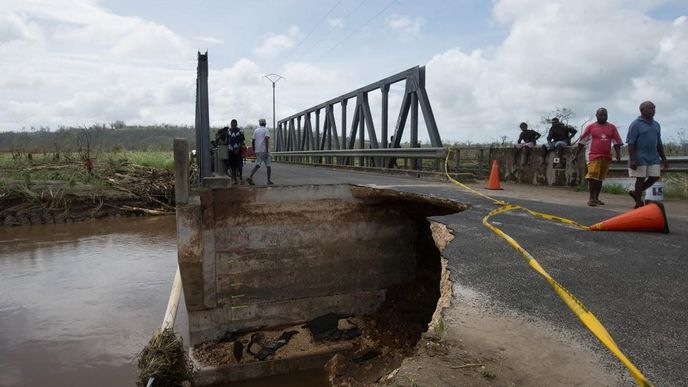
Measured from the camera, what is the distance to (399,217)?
321 inches

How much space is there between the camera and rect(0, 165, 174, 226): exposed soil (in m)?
15.8

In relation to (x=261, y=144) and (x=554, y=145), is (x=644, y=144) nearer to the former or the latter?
(x=554, y=145)

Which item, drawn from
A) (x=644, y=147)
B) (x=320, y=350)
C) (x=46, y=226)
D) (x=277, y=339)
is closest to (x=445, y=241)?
(x=320, y=350)

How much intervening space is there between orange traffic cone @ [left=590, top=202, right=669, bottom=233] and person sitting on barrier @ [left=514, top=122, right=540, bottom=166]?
544cm

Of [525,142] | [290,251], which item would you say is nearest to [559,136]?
[525,142]

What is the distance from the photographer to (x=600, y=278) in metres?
3.80

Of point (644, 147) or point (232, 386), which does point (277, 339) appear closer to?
point (232, 386)

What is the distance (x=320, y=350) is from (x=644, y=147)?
547 centimetres

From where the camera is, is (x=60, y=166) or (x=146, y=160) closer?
(x=60, y=166)

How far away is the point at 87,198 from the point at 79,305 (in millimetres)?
9947

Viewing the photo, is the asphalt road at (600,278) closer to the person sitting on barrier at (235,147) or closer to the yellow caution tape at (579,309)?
the yellow caution tape at (579,309)

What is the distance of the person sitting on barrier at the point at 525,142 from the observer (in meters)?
10.9

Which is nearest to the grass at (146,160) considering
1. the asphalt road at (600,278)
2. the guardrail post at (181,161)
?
the guardrail post at (181,161)

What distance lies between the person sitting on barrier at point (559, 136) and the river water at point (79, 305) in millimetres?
8038
